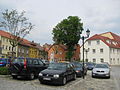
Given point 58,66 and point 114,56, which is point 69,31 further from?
point 58,66

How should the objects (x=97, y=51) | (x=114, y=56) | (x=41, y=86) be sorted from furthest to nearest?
(x=114, y=56)
(x=97, y=51)
(x=41, y=86)

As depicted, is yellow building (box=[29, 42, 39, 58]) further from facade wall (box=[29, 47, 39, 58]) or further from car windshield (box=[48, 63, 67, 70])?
car windshield (box=[48, 63, 67, 70])

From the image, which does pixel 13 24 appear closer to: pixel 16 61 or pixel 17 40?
pixel 17 40

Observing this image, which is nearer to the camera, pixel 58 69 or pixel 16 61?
pixel 58 69

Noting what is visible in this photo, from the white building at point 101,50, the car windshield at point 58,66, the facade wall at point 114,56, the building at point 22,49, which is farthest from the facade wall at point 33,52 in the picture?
the car windshield at point 58,66

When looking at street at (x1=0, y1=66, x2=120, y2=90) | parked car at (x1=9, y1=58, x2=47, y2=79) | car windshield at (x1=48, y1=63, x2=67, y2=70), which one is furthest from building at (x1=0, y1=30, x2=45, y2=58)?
street at (x1=0, y1=66, x2=120, y2=90)

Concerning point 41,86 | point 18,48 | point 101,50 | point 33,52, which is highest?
point 18,48

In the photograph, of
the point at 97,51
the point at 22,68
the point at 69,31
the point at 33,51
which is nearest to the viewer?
the point at 22,68

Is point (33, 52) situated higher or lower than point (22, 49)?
lower

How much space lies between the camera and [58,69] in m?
12.2

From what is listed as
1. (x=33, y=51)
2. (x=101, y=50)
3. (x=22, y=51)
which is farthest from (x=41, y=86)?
(x=33, y=51)

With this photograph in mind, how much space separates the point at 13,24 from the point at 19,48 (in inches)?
1699

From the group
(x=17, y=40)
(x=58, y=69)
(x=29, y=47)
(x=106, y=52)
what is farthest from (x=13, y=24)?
(x=29, y=47)

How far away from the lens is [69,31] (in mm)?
50094
